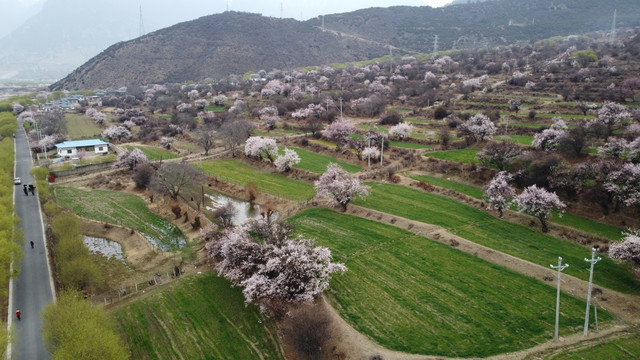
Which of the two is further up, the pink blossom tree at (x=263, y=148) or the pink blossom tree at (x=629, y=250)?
the pink blossom tree at (x=263, y=148)

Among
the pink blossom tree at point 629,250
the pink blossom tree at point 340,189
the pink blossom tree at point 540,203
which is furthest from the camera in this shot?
the pink blossom tree at point 340,189

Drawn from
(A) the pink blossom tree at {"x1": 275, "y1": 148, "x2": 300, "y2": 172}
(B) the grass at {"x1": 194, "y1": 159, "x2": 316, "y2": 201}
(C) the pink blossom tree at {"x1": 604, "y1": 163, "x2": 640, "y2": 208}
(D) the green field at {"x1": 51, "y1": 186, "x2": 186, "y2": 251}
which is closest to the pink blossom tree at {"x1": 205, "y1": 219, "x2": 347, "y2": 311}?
(D) the green field at {"x1": 51, "y1": 186, "x2": 186, "y2": 251}

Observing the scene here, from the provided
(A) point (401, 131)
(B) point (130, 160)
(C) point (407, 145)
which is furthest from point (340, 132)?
(B) point (130, 160)

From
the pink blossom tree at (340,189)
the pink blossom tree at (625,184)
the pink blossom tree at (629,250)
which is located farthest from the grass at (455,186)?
the pink blossom tree at (629,250)

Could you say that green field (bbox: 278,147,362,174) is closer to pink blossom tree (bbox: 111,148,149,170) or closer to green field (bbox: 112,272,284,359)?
pink blossom tree (bbox: 111,148,149,170)

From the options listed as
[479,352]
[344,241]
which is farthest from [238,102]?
[479,352]

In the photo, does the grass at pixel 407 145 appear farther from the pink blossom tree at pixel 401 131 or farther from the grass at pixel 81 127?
the grass at pixel 81 127

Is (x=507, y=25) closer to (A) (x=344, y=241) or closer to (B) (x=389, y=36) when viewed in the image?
(B) (x=389, y=36)
